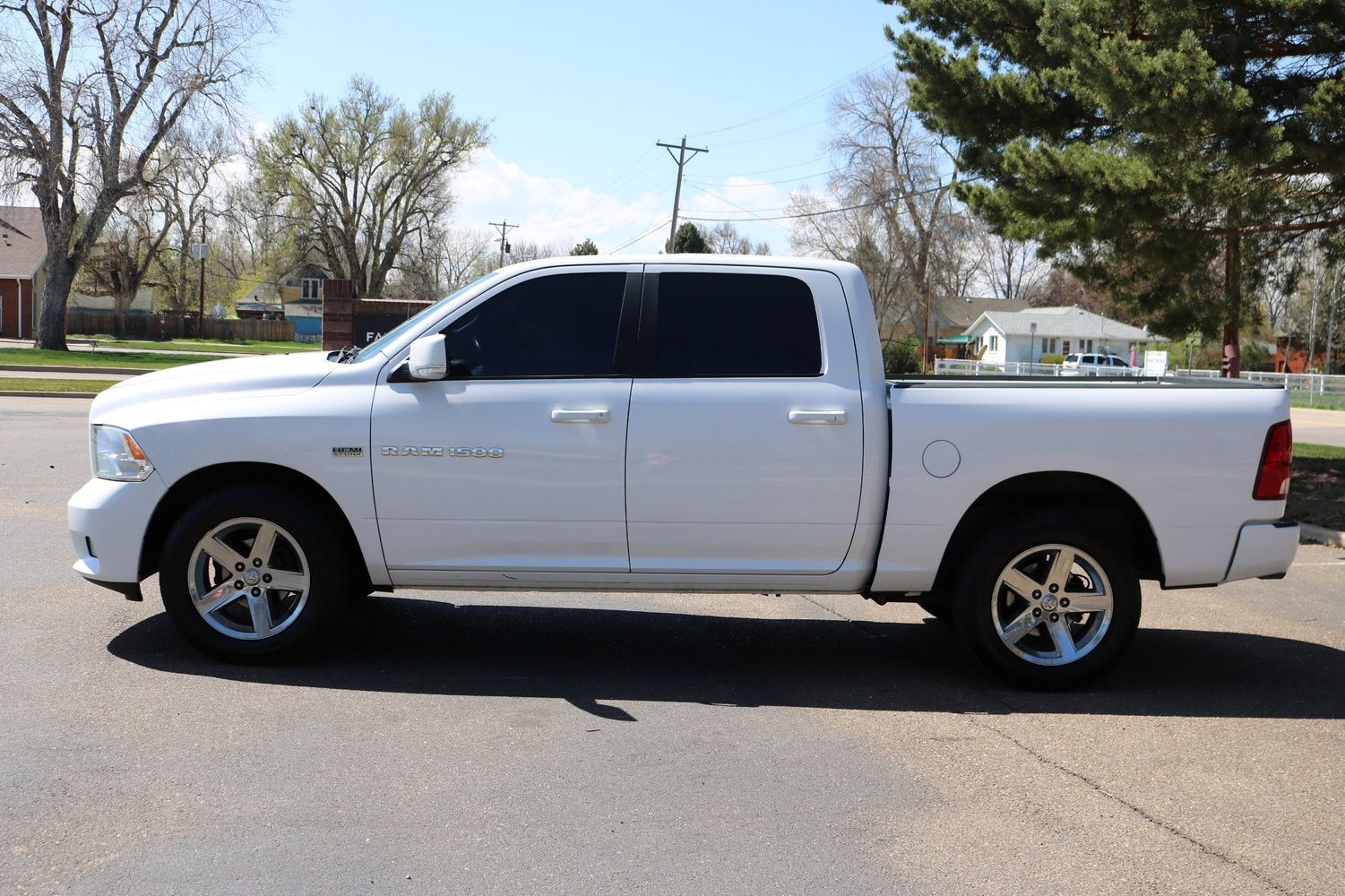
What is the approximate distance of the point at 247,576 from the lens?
5.89 meters

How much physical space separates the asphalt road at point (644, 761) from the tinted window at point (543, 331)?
1.50 meters

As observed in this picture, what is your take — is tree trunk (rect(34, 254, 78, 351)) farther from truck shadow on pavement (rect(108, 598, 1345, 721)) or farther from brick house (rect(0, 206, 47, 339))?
truck shadow on pavement (rect(108, 598, 1345, 721))

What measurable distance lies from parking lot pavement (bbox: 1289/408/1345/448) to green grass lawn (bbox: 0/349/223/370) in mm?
25294

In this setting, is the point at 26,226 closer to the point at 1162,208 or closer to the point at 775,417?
the point at 1162,208

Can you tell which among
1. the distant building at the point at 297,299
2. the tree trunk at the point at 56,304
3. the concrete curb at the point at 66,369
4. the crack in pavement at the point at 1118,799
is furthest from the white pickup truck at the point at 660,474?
the distant building at the point at 297,299

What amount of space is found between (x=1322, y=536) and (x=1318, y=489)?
10.5 ft

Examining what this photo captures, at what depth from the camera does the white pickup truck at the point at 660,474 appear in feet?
18.9

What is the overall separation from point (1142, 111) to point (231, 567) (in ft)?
34.8

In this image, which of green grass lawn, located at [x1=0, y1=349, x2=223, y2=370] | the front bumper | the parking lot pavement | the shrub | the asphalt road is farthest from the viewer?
the shrub

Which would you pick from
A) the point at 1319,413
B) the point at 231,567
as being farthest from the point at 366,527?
the point at 1319,413

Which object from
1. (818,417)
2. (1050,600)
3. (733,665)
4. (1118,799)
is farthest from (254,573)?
(1118,799)

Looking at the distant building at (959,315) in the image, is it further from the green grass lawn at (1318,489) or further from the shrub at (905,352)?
the green grass lawn at (1318,489)

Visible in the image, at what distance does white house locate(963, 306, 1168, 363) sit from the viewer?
8331cm

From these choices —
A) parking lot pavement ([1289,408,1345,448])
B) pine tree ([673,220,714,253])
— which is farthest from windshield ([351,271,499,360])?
pine tree ([673,220,714,253])
